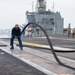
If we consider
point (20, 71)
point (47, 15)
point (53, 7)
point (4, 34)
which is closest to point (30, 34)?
point (4, 34)

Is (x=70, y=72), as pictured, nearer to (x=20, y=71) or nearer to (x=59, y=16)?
(x=20, y=71)

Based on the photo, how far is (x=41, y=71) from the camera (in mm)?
8664

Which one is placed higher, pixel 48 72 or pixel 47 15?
pixel 47 15

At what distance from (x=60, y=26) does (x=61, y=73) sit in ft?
232

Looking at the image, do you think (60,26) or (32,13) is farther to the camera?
(32,13)

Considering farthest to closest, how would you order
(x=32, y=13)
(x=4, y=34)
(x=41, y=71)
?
(x=32, y=13)
(x=4, y=34)
(x=41, y=71)

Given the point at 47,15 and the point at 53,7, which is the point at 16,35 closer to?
the point at 47,15

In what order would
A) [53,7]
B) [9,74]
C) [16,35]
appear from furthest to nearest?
[53,7] < [16,35] < [9,74]

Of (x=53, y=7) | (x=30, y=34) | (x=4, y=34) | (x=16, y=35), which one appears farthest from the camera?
(x=53, y=7)

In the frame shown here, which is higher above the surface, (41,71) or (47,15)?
(47,15)

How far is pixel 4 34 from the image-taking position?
55531 mm

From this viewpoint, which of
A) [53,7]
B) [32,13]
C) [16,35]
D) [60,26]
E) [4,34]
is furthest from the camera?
[53,7]

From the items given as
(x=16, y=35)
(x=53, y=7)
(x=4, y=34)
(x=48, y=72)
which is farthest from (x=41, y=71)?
(x=53, y=7)

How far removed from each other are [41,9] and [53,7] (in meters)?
9.79
